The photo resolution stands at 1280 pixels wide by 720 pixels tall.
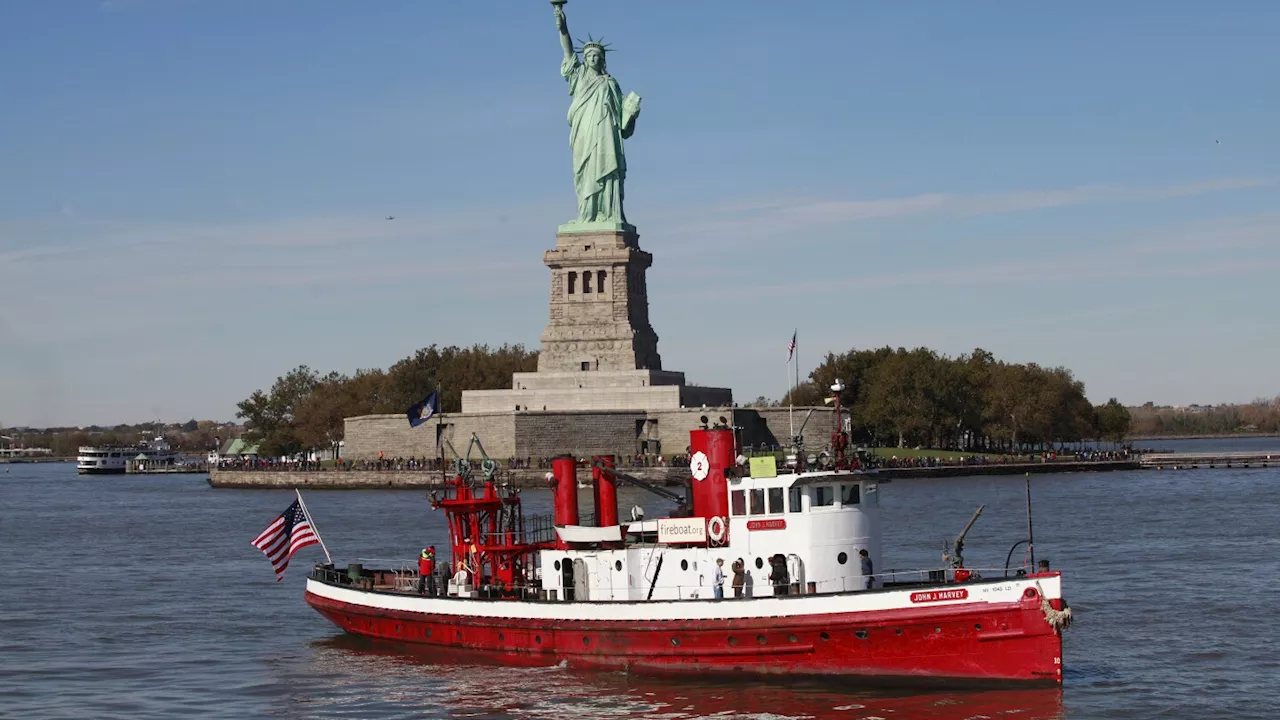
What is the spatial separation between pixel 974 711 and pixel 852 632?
2974mm

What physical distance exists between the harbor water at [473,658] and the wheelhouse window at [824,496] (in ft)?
11.5

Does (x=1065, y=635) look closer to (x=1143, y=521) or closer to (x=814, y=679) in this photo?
(x=814, y=679)

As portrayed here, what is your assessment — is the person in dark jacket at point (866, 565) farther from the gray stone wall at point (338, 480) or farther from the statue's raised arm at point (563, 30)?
the statue's raised arm at point (563, 30)

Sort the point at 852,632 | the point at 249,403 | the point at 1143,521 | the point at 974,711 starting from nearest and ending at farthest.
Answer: the point at 974,711, the point at 852,632, the point at 1143,521, the point at 249,403

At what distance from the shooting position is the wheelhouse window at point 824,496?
34.8 m

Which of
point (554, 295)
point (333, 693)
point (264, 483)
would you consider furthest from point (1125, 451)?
point (333, 693)

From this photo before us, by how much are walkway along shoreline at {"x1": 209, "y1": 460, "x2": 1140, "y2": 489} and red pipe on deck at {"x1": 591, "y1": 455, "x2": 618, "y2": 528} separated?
55.9 m

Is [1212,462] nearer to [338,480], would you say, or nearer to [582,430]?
[582,430]

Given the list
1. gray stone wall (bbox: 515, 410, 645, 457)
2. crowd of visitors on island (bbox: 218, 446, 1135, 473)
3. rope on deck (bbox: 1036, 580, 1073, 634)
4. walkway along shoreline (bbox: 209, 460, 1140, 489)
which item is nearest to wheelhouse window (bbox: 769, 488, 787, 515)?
rope on deck (bbox: 1036, 580, 1073, 634)

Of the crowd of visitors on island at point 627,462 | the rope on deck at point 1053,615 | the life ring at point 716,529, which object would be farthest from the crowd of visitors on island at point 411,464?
the rope on deck at point 1053,615

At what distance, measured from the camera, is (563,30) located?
367ft

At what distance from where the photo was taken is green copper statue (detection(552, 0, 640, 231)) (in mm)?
111062

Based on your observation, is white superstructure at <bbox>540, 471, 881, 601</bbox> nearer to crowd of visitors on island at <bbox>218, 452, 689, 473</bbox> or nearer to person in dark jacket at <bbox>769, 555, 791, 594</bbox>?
person in dark jacket at <bbox>769, 555, 791, 594</bbox>

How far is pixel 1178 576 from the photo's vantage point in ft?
158
